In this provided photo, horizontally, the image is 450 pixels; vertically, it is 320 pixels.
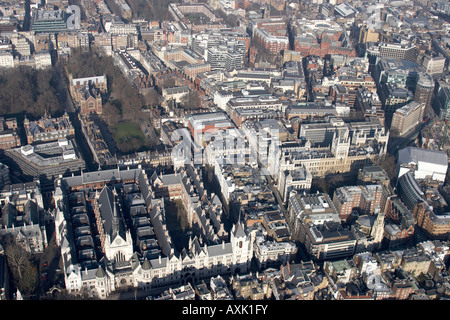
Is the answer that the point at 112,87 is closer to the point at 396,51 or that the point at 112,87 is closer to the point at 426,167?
the point at 426,167

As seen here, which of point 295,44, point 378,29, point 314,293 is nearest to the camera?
point 314,293

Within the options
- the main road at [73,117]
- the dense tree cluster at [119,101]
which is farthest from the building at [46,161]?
the dense tree cluster at [119,101]

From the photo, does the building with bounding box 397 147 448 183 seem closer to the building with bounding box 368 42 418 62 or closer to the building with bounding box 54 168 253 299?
the building with bounding box 54 168 253 299

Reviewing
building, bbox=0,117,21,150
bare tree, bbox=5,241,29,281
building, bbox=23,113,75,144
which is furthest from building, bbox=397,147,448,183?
building, bbox=0,117,21,150

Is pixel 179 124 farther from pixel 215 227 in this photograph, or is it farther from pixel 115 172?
pixel 215 227

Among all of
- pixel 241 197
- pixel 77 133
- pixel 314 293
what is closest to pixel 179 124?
pixel 77 133

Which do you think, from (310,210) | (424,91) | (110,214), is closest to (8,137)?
(110,214)

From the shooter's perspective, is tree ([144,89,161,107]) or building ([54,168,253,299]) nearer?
building ([54,168,253,299])
